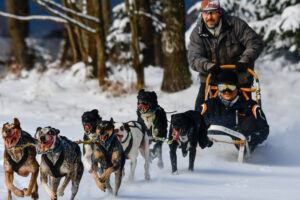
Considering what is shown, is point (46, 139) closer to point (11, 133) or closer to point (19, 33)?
point (11, 133)

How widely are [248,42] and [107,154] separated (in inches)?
113

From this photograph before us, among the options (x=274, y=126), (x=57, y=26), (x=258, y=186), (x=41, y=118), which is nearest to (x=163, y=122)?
(x=258, y=186)

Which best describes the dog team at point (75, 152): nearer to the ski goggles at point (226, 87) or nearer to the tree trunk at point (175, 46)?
the ski goggles at point (226, 87)

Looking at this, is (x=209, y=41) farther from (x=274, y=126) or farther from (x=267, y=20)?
(x=267, y=20)

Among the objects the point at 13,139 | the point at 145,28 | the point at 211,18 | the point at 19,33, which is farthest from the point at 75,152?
the point at 19,33

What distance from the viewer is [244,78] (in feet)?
21.2

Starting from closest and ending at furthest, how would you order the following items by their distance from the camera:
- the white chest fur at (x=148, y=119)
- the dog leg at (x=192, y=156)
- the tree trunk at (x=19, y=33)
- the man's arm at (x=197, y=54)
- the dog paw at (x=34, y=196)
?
the dog paw at (x=34, y=196), the dog leg at (x=192, y=156), the white chest fur at (x=148, y=119), the man's arm at (x=197, y=54), the tree trunk at (x=19, y=33)

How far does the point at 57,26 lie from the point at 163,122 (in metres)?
19.1

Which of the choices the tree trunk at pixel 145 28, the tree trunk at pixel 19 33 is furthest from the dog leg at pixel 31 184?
the tree trunk at pixel 19 33

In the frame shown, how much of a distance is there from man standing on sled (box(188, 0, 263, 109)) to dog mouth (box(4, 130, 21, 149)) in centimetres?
289

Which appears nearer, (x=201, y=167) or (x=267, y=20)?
(x=201, y=167)

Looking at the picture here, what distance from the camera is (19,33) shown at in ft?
66.6

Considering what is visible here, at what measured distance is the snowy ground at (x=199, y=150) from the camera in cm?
463

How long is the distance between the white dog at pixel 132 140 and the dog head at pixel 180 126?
341 mm
